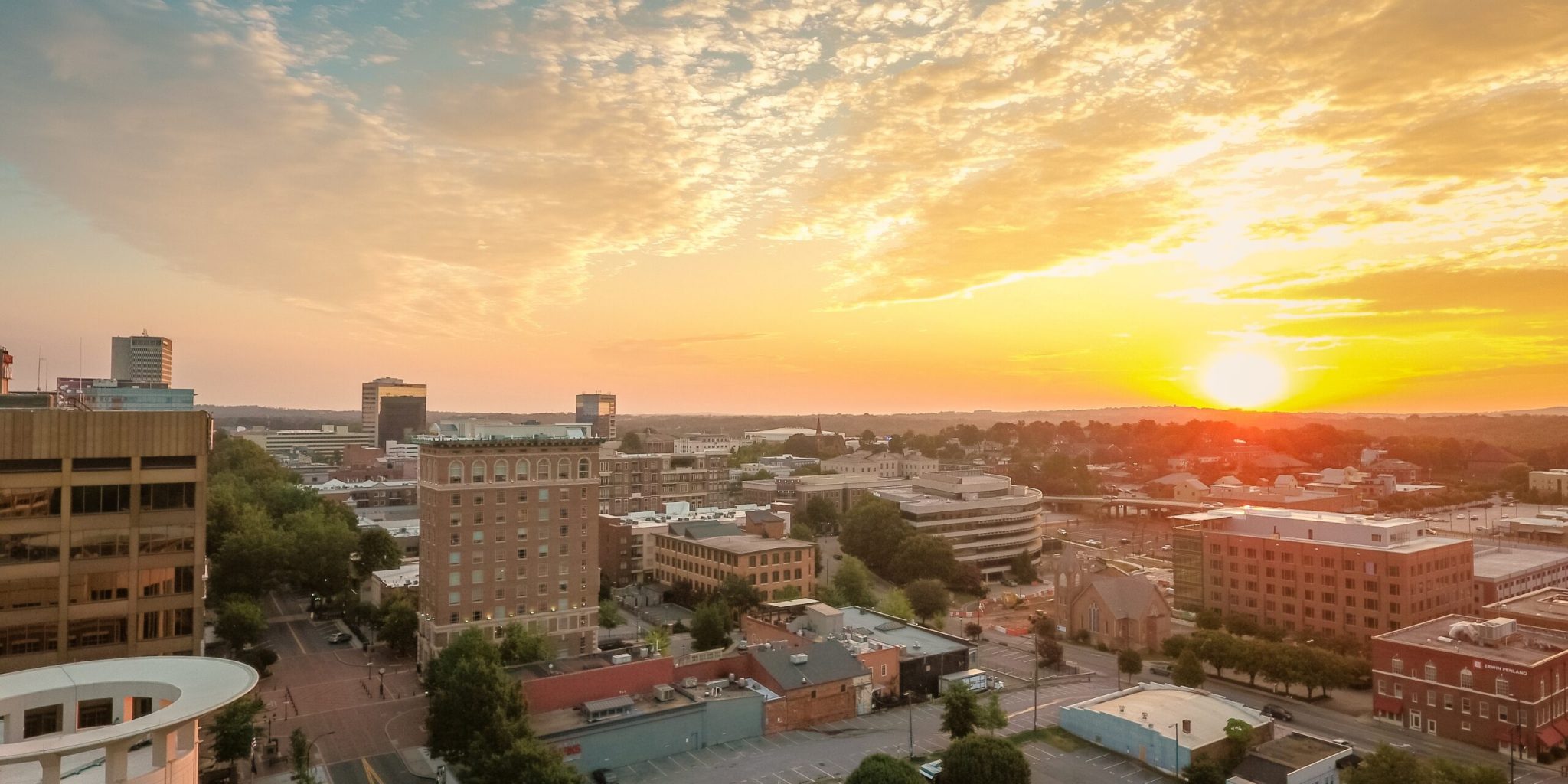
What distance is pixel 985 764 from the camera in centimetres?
3791

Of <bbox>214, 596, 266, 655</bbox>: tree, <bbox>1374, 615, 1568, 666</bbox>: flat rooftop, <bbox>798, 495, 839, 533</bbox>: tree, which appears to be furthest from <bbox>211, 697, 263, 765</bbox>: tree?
<bbox>798, 495, 839, 533</bbox>: tree

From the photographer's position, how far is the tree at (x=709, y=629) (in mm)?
61031

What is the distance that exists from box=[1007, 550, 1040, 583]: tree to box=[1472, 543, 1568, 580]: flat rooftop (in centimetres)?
4173

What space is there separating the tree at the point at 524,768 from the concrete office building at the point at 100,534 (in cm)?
1625

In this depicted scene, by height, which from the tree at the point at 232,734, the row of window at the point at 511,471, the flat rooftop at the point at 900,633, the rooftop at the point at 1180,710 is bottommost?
the rooftop at the point at 1180,710

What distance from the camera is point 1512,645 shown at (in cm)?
5100

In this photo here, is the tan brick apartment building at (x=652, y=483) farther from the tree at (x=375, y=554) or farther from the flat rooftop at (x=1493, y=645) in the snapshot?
the flat rooftop at (x=1493, y=645)

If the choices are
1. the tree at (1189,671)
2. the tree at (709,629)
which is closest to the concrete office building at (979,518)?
the tree at (1189,671)

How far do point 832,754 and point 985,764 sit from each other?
10.2 meters

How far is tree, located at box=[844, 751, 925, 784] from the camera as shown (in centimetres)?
3472

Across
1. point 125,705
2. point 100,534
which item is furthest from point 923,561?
point 125,705

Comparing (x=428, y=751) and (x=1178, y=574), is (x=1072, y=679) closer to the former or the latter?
(x=1178, y=574)

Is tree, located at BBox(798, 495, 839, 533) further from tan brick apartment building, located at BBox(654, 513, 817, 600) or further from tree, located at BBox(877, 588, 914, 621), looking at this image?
tree, located at BBox(877, 588, 914, 621)

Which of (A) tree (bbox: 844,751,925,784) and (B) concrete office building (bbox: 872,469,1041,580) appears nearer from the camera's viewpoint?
(A) tree (bbox: 844,751,925,784)
